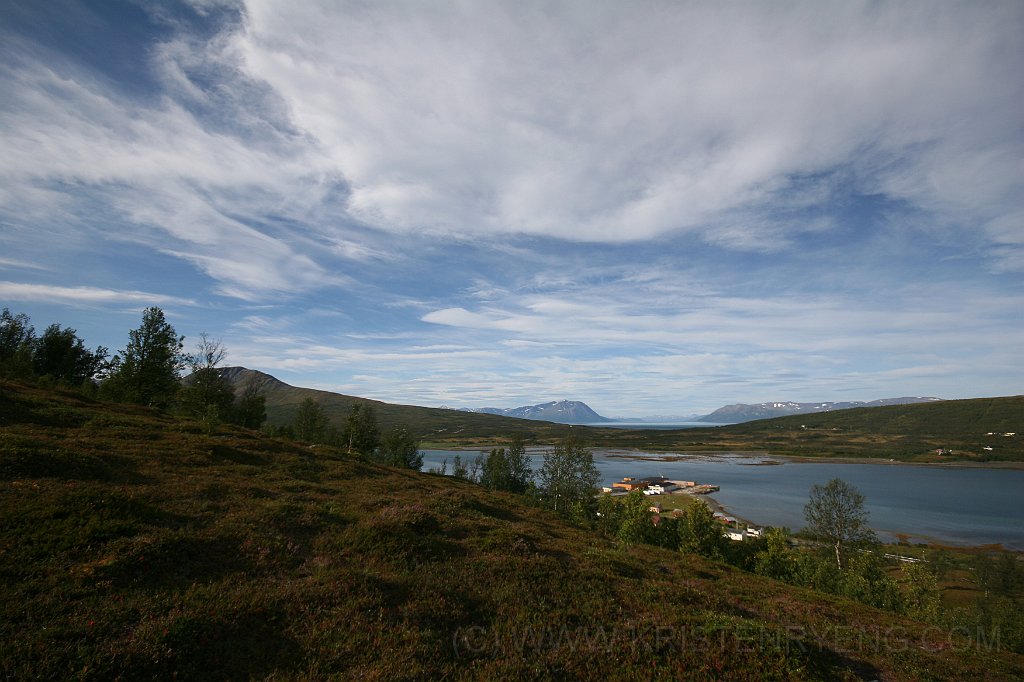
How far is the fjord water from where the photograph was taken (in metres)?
95.0

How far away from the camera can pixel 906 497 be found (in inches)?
5276

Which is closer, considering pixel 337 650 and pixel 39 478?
pixel 337 650

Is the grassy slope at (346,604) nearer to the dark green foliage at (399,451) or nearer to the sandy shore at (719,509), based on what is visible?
the sandy shore at (719,509)

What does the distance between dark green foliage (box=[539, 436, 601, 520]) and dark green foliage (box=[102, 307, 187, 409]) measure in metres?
64.6

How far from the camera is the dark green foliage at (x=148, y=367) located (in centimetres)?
5644

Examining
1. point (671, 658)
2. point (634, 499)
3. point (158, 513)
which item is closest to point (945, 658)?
point (671, 658)

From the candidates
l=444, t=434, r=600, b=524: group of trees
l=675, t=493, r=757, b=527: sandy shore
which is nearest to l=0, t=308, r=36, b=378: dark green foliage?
l=444, t=434, r=600, b=524: group of trees

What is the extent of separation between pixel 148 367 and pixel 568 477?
231 ft

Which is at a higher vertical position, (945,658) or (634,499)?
(945,658)

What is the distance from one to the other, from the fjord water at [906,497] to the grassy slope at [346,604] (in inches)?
3793

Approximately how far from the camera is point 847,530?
64.1 meters

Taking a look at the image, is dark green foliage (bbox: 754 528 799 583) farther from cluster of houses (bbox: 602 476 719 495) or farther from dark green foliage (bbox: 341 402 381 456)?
cluster of houses (bbox: 602 476 719 495)

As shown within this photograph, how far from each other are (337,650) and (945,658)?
55.3 feet

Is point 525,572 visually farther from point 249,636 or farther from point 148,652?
point 148,652
